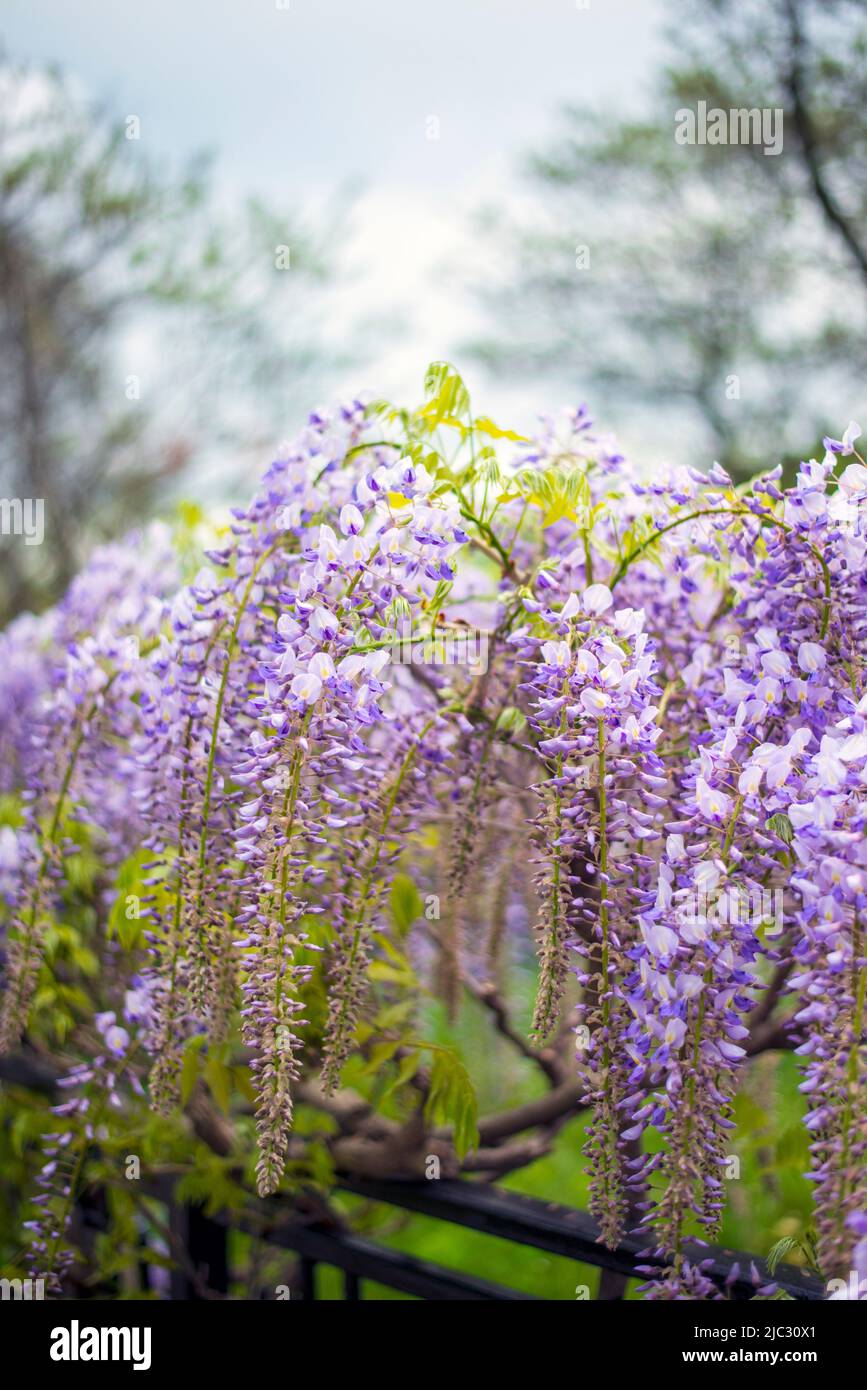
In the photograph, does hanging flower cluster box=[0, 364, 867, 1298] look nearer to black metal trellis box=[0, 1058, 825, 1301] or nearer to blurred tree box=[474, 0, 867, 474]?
black metal trellis box=[0, 1058, 825, 1301]

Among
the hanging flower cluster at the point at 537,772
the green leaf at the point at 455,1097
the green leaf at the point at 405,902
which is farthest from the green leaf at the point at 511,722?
the green leaf at the point at 455,1097

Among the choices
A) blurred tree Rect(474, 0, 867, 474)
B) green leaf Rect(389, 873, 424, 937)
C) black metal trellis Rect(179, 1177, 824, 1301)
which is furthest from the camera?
blurred tree Rect(474, 0, 867, 474)

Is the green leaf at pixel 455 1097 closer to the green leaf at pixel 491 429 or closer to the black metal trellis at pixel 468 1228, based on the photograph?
the black metal trellis at pixel 468 1228

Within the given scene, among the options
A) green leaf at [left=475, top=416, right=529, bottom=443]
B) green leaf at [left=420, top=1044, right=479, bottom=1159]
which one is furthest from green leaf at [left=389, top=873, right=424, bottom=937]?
green leaf at [left=475, top=416, right=529, bottom=443]

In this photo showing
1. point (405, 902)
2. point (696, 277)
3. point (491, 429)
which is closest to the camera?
point (491, 429)

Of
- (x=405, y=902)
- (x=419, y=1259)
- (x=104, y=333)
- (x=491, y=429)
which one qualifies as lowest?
(x=419, y=1259)

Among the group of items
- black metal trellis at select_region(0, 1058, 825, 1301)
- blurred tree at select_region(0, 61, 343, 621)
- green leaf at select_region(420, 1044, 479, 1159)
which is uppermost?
blurred tree at select_region(0, 61, 343, 621)

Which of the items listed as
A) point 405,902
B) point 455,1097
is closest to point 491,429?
point 405,902

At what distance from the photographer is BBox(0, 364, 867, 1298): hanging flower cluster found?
921 mm

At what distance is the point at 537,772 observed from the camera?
1460 millimetres

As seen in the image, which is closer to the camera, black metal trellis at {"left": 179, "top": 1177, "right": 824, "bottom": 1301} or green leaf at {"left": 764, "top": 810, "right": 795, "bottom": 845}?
green leaf at {"left": 764, "top": 810, "right": 795, "bottom": 845}

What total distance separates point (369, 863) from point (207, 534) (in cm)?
80

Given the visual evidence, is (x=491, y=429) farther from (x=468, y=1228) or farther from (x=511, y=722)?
(x=468, y=1228)

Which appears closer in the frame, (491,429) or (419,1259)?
(491,429)
